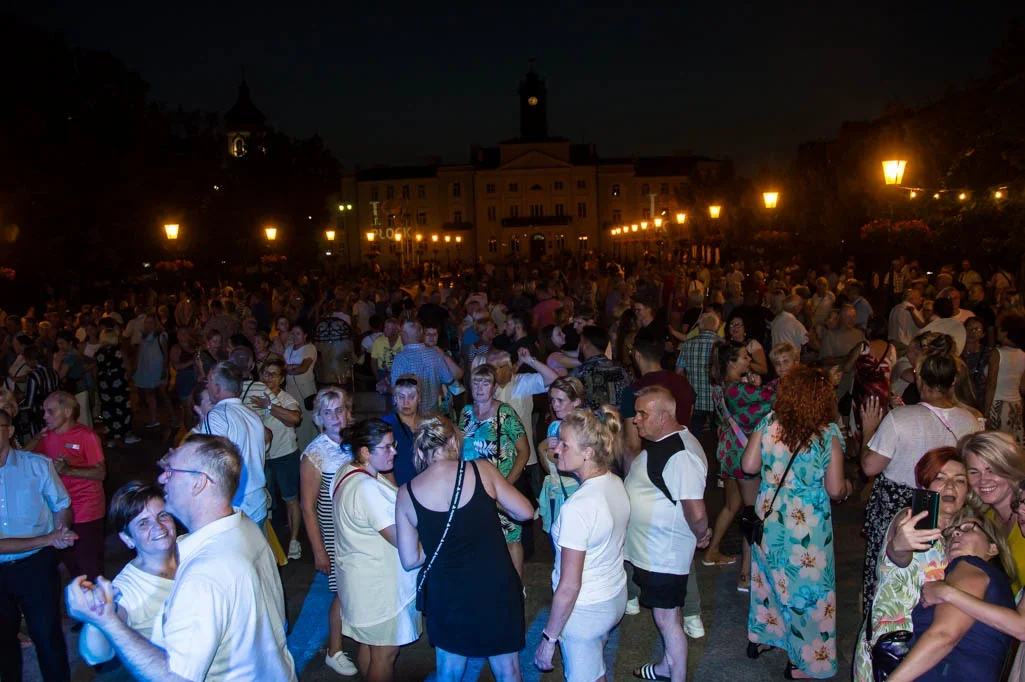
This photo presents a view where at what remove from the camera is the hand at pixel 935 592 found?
2822 millimetres

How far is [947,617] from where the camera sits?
2.84 metres

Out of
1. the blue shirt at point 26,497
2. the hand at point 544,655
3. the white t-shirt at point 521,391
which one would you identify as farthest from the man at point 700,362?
the blue shirt at point 26,497

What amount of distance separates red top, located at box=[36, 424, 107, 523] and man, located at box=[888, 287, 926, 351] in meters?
8.54

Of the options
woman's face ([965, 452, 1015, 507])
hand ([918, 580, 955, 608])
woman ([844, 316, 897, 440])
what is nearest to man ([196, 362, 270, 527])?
hand ([918, 580, 955, 608])

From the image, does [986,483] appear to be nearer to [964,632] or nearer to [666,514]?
[964,632]

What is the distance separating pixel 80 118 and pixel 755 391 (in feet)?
85.9

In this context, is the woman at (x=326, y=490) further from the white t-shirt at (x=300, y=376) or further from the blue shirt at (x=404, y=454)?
the white t-shirt at (x=300, y=376)

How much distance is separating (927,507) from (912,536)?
0.12 m

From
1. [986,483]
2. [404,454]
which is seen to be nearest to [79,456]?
[404,454]

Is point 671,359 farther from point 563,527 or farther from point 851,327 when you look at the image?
point 563,527

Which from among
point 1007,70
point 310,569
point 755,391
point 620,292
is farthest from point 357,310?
point 1007,70

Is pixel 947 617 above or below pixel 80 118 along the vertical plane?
below

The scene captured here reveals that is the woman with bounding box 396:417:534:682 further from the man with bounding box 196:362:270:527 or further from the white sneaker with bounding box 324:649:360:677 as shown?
the man with bounding box 196:362:270:527

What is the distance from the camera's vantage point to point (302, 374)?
8883 mm
